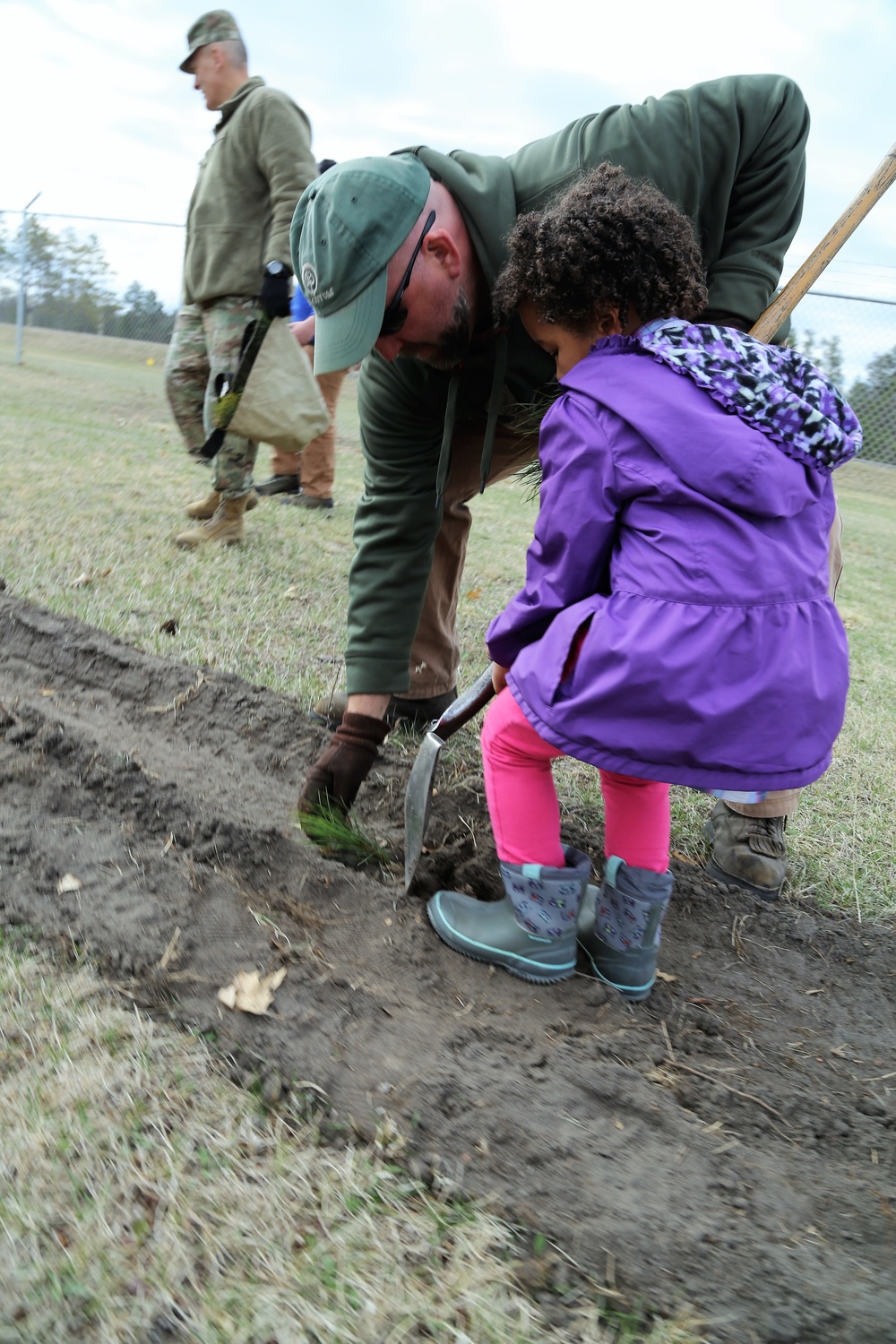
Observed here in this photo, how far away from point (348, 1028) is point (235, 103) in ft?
13.7

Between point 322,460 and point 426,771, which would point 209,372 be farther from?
point 426,771

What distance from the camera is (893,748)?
3375mm

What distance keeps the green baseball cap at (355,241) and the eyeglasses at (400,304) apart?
46mm

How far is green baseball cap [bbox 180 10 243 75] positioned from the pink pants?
3963mm

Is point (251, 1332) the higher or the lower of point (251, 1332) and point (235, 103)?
the lower

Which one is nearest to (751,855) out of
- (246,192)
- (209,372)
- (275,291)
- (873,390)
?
(275,291)

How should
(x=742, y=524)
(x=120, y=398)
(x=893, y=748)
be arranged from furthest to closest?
(x=120, y=398), (x=893, y=748), (x=742, y=524)

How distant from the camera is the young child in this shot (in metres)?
1.50

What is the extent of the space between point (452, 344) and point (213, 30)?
3.32m

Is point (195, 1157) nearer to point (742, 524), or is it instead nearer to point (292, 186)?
point (742, 524)

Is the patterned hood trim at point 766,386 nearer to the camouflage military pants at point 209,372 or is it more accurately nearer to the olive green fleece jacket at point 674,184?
the olive green fleece jacket at point 674,184

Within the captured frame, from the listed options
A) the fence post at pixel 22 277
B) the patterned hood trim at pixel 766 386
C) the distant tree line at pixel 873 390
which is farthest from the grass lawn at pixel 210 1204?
the fence post at pixel 22 277

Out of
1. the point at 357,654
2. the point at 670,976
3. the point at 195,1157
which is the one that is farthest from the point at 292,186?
the point at 195,1157

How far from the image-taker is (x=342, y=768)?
2.22 metres
